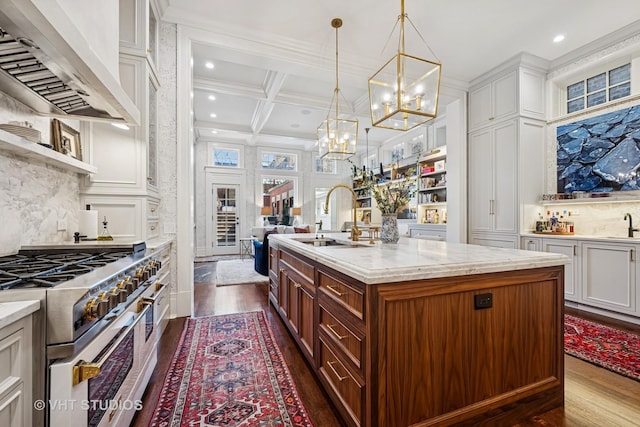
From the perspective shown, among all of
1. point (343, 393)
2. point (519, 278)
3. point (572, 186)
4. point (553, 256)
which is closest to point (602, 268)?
point (572, 186)

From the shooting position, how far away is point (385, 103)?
227cm

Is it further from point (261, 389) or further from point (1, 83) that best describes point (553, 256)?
point (1, 83)

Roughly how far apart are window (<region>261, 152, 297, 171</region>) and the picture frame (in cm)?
658

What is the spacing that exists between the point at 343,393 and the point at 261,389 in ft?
2.16

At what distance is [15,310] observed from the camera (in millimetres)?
727

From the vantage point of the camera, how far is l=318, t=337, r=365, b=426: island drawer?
1298mm

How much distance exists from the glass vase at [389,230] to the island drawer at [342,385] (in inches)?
40.5

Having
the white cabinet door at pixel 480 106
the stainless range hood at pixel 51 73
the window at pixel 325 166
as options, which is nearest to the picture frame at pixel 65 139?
the stainless range hood at pixel 51 73

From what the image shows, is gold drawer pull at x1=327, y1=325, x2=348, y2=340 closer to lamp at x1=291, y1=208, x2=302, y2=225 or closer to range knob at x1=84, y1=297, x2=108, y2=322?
range knob at x1=84, y1=297, x2=108, y2=322

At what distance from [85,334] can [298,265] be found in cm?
144

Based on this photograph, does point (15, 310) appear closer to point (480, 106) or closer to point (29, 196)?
point (29, 196)

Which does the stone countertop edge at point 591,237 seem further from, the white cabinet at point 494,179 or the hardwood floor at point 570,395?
the hardwood floor at point 570,395

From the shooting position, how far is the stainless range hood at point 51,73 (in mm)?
1019

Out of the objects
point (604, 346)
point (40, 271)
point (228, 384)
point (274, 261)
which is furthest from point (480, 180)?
point (40, 271)
